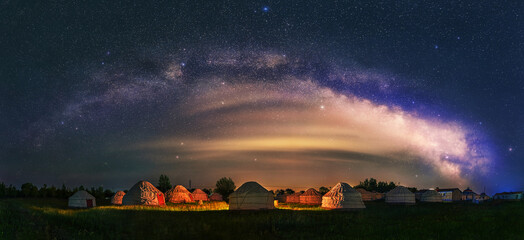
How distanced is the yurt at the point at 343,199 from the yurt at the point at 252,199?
26.8ft

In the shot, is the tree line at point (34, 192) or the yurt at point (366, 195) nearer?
the tree line at point (34, 192)

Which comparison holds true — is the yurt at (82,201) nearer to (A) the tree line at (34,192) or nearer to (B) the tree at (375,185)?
(A) the tree line at (34,192)

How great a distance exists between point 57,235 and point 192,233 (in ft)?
20.9

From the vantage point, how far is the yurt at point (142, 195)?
161ft

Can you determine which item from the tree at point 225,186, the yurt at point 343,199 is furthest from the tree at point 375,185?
the yurt at point 343,199

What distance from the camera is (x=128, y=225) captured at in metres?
21.7

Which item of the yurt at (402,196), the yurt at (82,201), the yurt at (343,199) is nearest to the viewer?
the yurt at (343,199)

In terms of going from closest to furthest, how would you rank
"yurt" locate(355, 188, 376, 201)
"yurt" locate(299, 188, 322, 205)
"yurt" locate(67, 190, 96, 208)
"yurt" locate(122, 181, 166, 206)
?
"yurt" locate(122, 181, 166, 206), "yurt" locate(67, 190, 96, 208), "yurt" locate(299, 188, 322, 205), "yurt" locate(355, 188, 376, 201)

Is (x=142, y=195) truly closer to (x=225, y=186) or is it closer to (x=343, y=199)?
(x=343, y=199)

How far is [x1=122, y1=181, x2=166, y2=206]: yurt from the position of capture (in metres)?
49.1

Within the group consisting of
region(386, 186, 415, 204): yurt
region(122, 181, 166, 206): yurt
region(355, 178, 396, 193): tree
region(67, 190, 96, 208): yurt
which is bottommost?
region(355, 178, 396, 193): tree

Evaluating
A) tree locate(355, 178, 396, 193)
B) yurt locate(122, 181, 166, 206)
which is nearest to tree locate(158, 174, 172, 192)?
yurt locate(122, 181, 166, 206)

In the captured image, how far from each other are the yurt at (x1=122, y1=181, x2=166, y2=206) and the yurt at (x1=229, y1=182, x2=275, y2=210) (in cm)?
1465

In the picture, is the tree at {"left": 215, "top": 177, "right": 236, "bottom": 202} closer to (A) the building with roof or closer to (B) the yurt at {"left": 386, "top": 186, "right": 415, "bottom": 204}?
(B) the yurt at {"left": 386, "top": 186, "right": 415, "bottom": 204}
